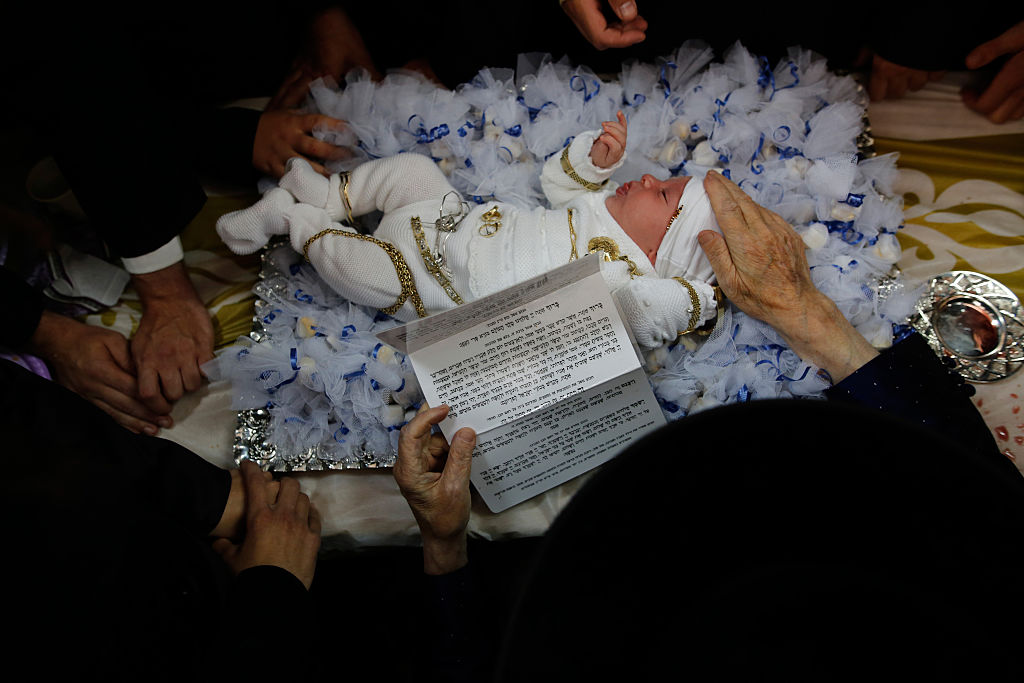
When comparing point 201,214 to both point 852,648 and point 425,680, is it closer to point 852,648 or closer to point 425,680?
point 425,680

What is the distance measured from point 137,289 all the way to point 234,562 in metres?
0.61

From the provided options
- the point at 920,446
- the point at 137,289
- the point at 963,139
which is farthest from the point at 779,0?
the point at 137,289

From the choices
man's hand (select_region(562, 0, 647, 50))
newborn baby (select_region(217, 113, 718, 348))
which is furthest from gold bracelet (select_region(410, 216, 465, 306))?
man's hand (select_region(562, 0, 647, 50))

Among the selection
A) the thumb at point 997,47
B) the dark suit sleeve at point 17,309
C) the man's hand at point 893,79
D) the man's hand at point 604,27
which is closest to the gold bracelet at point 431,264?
the man's hand at point 604,27

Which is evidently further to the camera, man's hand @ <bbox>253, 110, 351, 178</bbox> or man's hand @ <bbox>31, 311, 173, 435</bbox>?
man's hand @ <bbox>253, 110, 351, 178</bbox>

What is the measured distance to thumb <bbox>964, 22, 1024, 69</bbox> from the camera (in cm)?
130

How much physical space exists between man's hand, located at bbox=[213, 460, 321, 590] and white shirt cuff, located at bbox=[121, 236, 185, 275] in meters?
0.44

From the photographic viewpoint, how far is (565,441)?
1109mm

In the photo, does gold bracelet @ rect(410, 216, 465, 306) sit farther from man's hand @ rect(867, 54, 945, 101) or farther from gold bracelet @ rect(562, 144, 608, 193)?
man's hand @ rect(867, 54, 945, 101)

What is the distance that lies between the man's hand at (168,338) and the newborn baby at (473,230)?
157 mm

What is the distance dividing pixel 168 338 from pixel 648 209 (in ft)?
3.26

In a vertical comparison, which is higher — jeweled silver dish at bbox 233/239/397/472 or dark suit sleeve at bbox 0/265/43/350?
dark suit sleeve at bbox 0/265/43/350

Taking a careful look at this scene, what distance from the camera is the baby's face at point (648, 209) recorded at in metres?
1.18

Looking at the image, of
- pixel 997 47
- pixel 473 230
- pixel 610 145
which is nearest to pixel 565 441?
pixel 473 230
